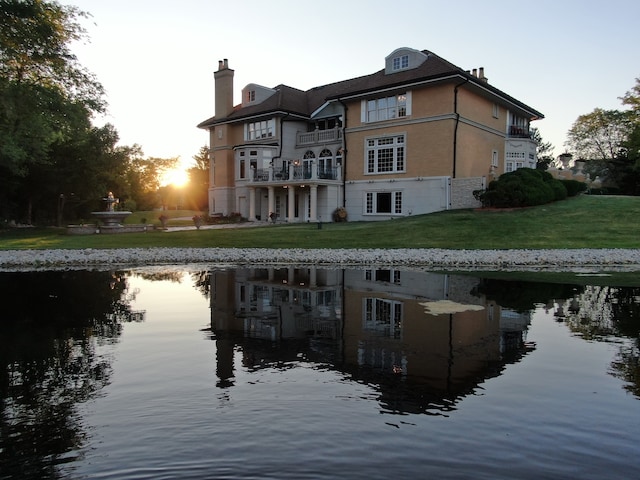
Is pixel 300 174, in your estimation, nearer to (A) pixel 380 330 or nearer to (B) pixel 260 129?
(B) pixel 260 129

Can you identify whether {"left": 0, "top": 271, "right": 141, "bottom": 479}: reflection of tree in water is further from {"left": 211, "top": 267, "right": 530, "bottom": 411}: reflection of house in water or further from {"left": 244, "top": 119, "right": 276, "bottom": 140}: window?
{"left": 244, "top": 119, "right": 276, "bottom": 140}: window

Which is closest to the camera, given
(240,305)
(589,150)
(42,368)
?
(42,368)

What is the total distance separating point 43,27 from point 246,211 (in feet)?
65.8

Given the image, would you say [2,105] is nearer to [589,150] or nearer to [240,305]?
[240,305]

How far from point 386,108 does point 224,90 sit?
17.6 meters

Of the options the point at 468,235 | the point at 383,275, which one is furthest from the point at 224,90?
the point at 383,275

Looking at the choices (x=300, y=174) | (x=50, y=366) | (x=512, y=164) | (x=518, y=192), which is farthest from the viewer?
(x=512, y=164)

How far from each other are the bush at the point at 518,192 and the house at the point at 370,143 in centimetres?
166

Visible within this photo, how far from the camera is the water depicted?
148 inches

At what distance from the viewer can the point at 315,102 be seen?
4409 cm

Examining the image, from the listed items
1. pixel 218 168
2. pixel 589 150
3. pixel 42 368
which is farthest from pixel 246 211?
pixel 589 150

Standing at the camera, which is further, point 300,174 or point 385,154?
point 300,174

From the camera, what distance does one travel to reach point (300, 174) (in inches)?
1505

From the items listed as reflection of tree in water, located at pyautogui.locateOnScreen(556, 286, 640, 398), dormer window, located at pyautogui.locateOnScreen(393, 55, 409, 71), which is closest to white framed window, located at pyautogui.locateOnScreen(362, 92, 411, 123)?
dormer window, located at pyautogui.locateOnScreen(393, 55, 409, 71)
